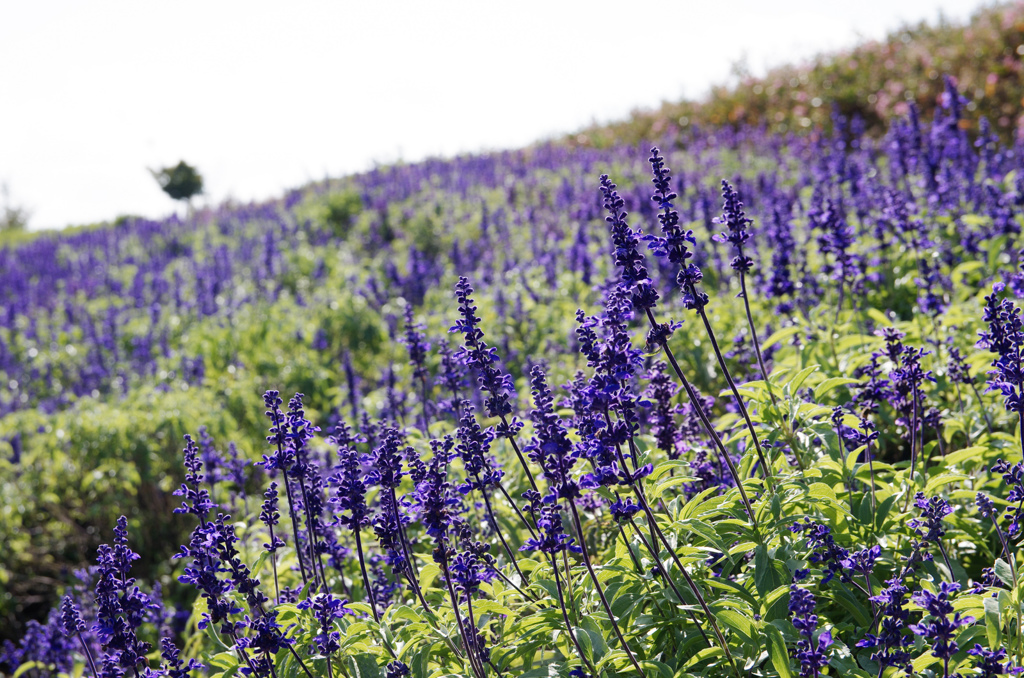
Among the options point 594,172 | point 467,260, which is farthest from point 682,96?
point 467,260

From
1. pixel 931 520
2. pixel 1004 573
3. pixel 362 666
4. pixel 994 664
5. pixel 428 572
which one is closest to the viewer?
pixel 994 664

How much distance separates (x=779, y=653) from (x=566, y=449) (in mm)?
1095

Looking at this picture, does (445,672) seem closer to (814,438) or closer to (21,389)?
(814,438)

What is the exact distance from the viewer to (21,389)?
1295 cm

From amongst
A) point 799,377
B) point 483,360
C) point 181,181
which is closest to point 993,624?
point 799,377

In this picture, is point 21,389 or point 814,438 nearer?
point 814,438

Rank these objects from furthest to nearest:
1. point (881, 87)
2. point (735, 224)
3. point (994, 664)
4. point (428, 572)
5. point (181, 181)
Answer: point (181, 181) → point (881, 87) → point (428, 572) → point (735, 224) → point (994, 664)

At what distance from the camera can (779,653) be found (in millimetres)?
2791

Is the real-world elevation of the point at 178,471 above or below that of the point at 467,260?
below

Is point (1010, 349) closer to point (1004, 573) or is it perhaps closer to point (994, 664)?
point (1004, 573)

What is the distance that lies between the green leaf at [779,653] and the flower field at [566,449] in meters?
0.01

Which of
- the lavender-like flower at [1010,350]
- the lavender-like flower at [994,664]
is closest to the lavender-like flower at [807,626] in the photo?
the lavender-like flower at [994,664]

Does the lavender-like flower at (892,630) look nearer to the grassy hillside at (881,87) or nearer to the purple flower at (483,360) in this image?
the purple flower at (483,360)

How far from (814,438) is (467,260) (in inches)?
377
